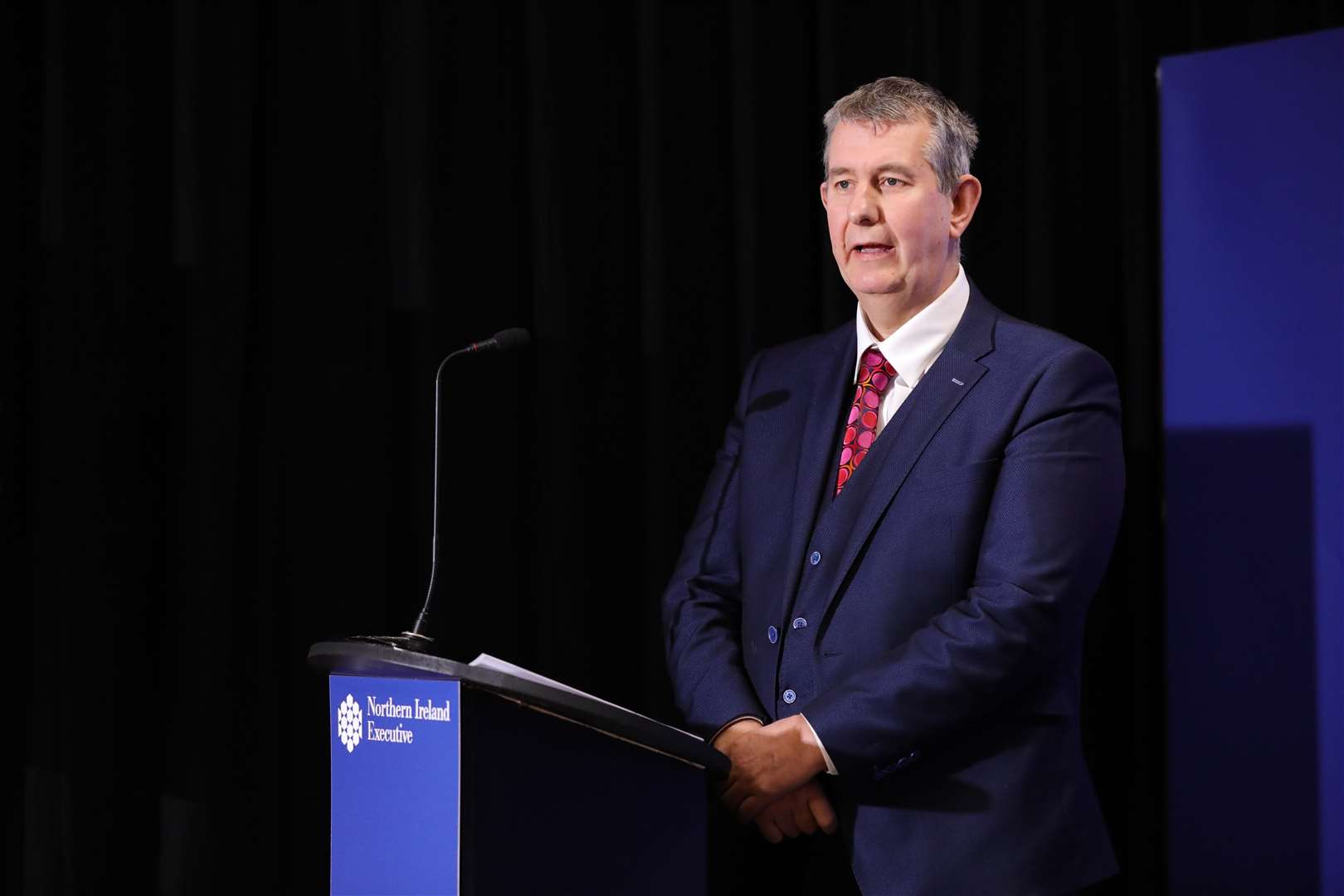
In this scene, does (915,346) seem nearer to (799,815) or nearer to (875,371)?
(875,371)

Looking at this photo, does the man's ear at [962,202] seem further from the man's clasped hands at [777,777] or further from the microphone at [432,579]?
the man's clasped hands at [777,777]

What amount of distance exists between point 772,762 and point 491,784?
1.93 ft

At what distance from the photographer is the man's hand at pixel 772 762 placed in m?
1.98

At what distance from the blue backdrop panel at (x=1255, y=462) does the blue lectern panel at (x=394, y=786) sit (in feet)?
5.84

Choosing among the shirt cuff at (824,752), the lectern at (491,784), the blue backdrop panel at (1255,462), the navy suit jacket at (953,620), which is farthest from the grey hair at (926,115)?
the lectern at (491,784)

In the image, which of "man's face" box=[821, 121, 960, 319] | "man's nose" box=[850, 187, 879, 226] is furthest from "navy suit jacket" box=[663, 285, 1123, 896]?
"man's nose" box=[850, 187, 879, 226]

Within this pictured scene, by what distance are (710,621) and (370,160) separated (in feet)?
4.42

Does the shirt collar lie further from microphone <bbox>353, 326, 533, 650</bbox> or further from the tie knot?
microphone <bbox>353, 326, 533, 650</bbox>

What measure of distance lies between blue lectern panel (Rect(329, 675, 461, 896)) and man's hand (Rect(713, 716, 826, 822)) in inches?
22.1

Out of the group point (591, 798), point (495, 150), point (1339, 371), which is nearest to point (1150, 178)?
point (1339, 371)

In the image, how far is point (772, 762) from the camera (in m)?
1.98

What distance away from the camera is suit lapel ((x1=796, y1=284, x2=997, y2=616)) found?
6.95ft

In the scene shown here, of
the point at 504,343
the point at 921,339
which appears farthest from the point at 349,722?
the point at 921,339

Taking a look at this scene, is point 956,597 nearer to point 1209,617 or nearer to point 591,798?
point 591,798
